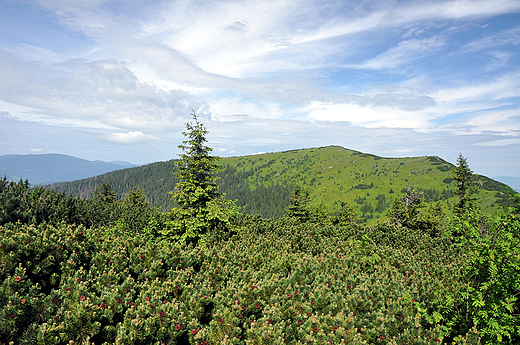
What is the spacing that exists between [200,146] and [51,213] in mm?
8604

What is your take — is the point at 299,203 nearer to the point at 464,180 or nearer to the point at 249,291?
the point at 464,180

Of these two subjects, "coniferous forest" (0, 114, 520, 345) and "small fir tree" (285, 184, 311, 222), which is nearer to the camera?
"coniferous forest" (0, 114, 520, 345)

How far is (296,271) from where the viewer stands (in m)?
8.37

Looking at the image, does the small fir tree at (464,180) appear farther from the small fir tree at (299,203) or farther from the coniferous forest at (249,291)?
the coniferous forest at (249,291)

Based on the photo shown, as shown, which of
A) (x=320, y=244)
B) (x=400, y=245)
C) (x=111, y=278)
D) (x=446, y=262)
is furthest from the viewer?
(x=400, y=245)

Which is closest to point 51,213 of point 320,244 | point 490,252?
point 320,244

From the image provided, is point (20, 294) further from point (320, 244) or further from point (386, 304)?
point (320, 244)

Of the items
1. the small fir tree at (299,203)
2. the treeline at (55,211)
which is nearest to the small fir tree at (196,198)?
the treeline at (55,211)

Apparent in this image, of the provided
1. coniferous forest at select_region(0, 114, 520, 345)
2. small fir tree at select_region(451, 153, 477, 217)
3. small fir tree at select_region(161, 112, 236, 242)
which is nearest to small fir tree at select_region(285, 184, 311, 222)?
small fir tree at select_region(451, 153, 477, 217)

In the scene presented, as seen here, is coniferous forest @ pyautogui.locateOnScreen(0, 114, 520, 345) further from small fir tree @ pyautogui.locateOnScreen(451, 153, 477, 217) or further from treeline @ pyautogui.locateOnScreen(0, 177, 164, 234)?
small fir tree @ pyautogui.locateOnScreen(451, 153, 477, 217)

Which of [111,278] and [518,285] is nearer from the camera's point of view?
[518,285]

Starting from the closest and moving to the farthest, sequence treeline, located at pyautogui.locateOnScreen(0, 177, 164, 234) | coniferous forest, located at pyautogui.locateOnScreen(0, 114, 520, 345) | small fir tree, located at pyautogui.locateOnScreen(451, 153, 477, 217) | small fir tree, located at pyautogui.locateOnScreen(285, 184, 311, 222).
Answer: coniferous forest, located at pyautogui.locateOnScreen(0, 114, 520, 345)
treeline, located at pyautogui.locateOnScreen(0, 177, 164, 234)
small fir tree, located at pyautogui.locateOnScreen(451, 153, 477, 217)
small fir tree, located at pyautogui.locateOnScreen(285, 184, 311, 222)

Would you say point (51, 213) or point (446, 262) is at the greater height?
point (51, 213)

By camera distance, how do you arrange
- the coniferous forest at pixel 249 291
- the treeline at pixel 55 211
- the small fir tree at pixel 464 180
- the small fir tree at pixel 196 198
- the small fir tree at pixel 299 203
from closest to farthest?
the coniferous forest at pixel 249 291 < the treeline at pixel 55 211 < the small fir tree at pixel 196 198 < the small fir tree at pixel 464 180 < the small fir tree at pixel 299 203
